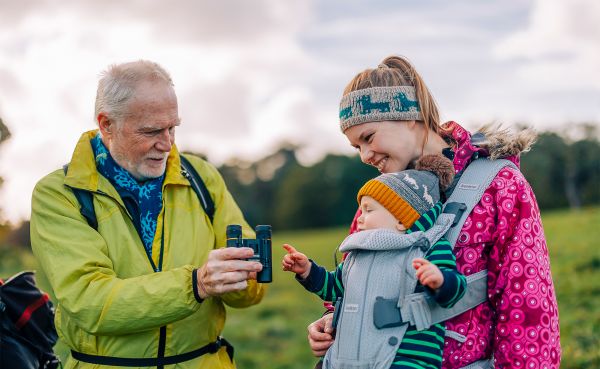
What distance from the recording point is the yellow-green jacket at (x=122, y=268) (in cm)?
371

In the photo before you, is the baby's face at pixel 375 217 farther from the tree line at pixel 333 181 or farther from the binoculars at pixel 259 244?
the tree line at pixel 333 181

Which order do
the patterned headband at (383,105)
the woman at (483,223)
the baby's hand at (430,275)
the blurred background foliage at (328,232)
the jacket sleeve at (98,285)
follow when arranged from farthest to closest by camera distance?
the blurred background foliage at (328,232) → the jacket sleeve at (98,285) → the patterned headband at (383,105) → the woman at (483,223) → the baby's hand at (430,275)

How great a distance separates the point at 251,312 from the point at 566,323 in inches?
296

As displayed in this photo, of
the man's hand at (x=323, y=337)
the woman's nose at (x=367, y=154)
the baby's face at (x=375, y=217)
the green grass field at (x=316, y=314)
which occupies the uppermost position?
the woman's nose at (x=367, y=154)

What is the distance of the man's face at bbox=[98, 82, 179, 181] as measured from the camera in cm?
409

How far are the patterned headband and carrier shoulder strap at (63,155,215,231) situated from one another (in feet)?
3.79

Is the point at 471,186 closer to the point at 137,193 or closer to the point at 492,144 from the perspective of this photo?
the point at 492,144

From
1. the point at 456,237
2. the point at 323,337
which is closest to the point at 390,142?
the point at 456,237

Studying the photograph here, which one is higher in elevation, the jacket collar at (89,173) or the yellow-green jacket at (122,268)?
the jacket collar at (89,173)

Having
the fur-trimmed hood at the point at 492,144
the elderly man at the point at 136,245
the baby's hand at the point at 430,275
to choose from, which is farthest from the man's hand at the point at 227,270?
the fur-trimmed hood at the point at 492,144

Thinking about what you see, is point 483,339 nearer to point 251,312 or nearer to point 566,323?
point 566,323

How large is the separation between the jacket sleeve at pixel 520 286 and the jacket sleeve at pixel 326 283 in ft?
2.47

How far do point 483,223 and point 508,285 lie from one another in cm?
29

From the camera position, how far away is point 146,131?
4129mm
